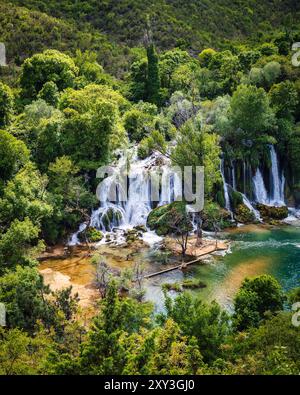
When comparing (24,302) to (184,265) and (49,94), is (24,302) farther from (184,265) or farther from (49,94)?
(49,94)

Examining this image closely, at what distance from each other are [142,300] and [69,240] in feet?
42.0

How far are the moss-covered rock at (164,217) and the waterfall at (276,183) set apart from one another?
12.1 metres

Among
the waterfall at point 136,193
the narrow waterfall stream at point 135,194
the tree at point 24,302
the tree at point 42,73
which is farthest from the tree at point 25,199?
→ the tree at point 42,73

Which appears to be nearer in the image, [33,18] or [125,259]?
[125,259]

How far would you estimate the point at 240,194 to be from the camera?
148 ft

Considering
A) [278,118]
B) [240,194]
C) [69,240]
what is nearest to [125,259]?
[69,240]

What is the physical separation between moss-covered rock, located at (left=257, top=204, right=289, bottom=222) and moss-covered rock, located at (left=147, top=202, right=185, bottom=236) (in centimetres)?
948

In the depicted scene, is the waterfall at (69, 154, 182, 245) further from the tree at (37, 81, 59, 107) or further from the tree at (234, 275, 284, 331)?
the tree at (234, 275, 284, 331)

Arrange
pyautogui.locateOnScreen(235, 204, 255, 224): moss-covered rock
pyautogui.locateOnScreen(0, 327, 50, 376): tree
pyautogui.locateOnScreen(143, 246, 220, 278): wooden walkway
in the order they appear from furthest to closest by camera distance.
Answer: pyautogui.locateOnScreen(235, 204, 255, 224): moss-covered rock → pyautogui.locateOnScreen(143, 246, 220, 278): wooden walkway → pyautogui.locateOnScreen(0, 327, 50, 376): tree

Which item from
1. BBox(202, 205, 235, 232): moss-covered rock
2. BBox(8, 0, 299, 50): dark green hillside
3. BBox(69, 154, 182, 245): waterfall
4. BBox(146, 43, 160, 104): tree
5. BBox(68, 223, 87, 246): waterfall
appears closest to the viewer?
BBox(202, 205, 235, 232): moss-covered rock

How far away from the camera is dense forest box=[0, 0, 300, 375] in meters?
16.7

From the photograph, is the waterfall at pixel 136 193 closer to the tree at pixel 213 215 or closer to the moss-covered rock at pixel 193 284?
the tree at pixel 213 215

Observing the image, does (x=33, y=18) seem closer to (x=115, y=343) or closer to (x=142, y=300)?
(x=142, y=300)

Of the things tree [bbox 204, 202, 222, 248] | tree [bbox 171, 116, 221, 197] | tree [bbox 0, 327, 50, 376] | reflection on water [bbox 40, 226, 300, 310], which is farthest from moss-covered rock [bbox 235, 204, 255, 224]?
tree [bbox 0, 327, 50, 376]
